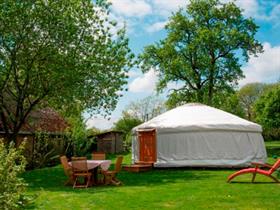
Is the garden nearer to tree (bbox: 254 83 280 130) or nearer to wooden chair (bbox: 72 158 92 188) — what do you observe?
wooden chair (bbox: 72 158 92 188)

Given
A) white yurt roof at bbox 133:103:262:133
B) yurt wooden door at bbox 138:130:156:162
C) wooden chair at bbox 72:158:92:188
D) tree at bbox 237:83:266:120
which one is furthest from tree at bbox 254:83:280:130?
wooden chair at bbox 72:158:92:188

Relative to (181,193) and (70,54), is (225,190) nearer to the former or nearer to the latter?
(181,193)

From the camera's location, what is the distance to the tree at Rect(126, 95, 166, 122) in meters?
48.4

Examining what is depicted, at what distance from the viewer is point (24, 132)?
17031mm

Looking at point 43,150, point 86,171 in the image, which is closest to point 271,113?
point 43,150

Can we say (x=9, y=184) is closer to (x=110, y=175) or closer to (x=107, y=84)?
(x=110, y=175)

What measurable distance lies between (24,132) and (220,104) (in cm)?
1211

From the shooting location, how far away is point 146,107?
4891cm

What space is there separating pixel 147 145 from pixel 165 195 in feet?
25.2

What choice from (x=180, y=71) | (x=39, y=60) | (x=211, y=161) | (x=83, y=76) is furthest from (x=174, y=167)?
(x=180, y=71)

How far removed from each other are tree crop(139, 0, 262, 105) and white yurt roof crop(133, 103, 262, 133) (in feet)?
25.5

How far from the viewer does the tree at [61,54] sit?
11719 millimetres

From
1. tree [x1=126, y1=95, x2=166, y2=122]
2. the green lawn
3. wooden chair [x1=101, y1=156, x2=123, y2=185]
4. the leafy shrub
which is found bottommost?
the green lawn

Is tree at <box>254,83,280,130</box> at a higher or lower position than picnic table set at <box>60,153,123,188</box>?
higher
